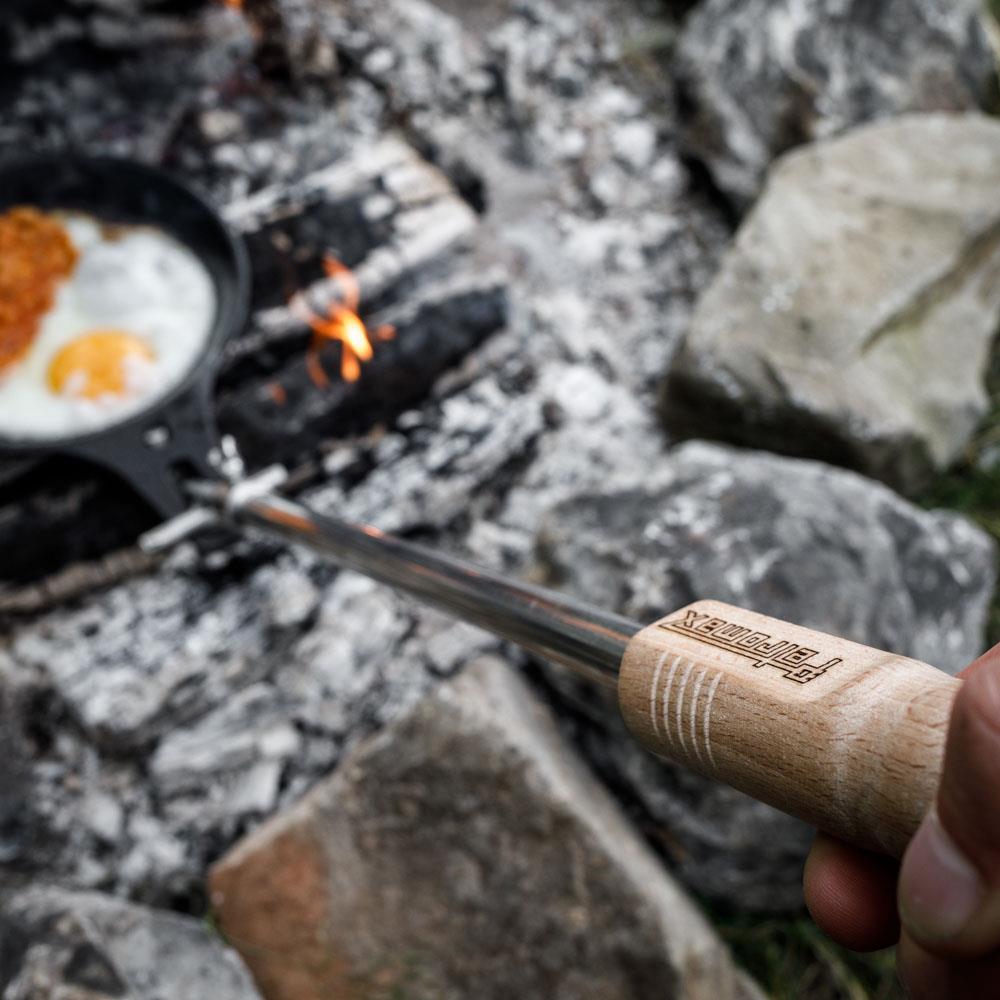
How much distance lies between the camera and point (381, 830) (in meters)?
1.56

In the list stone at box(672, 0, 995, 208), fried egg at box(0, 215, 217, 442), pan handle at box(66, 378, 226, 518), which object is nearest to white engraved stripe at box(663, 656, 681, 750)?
pan handle at box(66, 378, 226, 518)

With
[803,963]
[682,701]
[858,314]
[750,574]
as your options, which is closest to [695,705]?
[682,701]

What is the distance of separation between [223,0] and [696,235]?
4.54 feet

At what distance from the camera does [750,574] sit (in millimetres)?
1555

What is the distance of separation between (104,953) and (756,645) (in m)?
1.14

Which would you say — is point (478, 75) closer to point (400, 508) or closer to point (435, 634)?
point (400, 508)

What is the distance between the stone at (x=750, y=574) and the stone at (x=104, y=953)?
746 mm

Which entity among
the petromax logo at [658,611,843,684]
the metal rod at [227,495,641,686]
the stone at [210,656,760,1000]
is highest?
the petromax logo at [658,611,843,684]

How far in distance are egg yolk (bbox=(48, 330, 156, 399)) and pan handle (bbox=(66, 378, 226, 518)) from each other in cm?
18

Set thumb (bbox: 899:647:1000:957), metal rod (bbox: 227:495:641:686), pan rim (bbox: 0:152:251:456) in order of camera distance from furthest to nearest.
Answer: pan rim (bbox: 0:152:251:456) < metal rod (bbox: 227:495:641:686) < thumb (bbox: 899:647:1000:957)

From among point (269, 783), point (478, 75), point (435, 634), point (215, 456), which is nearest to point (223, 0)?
point (478, 75)

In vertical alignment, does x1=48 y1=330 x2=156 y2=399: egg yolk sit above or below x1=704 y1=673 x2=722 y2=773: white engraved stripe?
above

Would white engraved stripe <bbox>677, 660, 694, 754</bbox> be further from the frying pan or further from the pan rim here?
the pan rim

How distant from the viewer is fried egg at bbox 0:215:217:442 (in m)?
1.77
